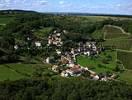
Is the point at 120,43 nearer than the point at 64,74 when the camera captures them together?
No

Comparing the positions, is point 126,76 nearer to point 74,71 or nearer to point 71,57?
point 74,71

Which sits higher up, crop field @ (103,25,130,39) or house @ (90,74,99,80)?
crop field @ (103,25,130,39)

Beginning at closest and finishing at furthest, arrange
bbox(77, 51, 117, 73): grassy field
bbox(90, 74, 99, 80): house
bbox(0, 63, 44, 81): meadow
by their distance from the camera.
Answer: bbox(0, 63, 44, 81): meadow → bbox(90, 74, 99, 80): house → bbox(77, 51, 117, 73): grassy field

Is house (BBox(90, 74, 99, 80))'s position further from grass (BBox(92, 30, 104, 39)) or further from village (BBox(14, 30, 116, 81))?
grass (BBox(92, 30, 104, 39))

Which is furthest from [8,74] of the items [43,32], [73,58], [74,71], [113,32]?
[113,32]

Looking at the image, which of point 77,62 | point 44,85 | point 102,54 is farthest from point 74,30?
point 44,85

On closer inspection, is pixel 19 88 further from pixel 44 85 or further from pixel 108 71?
pixel 108 71

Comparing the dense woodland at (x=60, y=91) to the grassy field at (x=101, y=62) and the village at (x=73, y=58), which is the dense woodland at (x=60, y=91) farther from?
the grassy field at (x=101, y=62)

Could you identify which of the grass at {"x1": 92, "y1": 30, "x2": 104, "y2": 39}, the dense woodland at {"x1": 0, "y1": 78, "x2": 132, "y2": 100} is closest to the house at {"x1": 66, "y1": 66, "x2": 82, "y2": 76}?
the dense woodland at {"x1": 0, "y1": 78, "x2": 132, "y2": 100}
